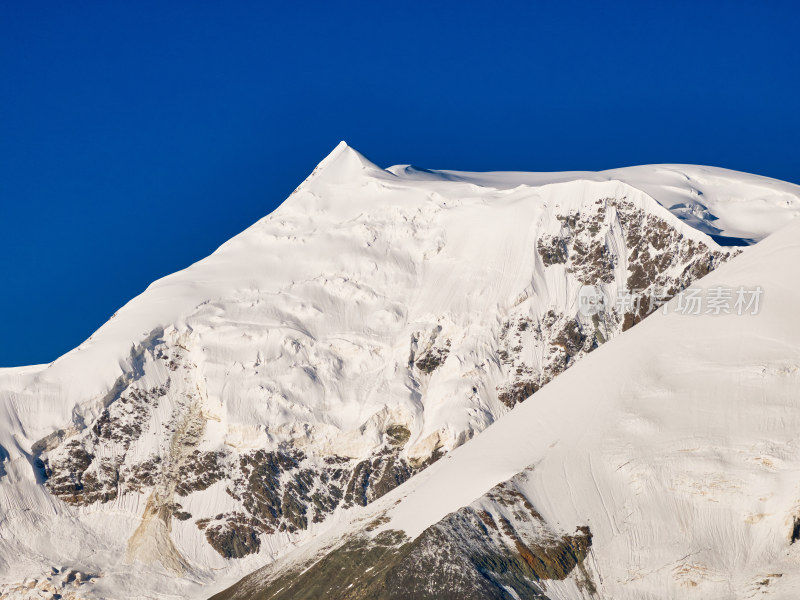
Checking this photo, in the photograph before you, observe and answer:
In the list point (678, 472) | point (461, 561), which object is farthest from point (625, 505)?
point (461, 561)

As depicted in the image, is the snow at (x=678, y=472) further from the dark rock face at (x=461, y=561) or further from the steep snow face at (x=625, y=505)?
the dark rock face at (x=461, y=561)

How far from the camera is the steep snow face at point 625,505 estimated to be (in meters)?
172

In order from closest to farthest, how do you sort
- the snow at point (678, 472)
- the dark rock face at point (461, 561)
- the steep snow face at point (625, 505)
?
the dark rock face at point (461, 561) < the steep snow face at point (625, 505) < the snow at point (678, 472)

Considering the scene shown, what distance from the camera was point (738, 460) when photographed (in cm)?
18338

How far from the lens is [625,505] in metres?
183

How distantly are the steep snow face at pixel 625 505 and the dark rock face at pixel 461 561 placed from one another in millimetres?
194

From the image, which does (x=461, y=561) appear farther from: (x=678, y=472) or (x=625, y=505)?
(x=678, y=472)

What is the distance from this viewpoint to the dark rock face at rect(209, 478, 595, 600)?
554ft

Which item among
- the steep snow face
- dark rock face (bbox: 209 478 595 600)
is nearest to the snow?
the steep snow face

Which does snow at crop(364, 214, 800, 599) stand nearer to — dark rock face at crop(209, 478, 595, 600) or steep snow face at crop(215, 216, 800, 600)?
steep snow face at crop(215, 216, 800, 600)

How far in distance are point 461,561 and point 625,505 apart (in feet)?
76.2

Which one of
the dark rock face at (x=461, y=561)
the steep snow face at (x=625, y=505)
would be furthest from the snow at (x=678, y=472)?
the dark rock face at (x=461, y=561)

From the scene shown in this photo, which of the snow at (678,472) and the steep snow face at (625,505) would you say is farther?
the snow at (678,472)

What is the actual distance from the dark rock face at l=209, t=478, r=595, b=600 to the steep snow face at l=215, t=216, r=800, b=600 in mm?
194
